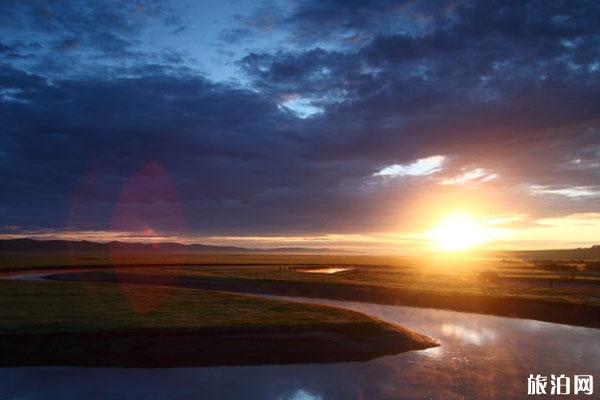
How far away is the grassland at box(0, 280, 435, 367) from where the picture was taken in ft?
84.7

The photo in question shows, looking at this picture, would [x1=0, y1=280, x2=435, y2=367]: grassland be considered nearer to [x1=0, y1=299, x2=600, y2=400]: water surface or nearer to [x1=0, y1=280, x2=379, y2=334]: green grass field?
[x1=0, y1=280, x2=379, y2=334]: green grass field

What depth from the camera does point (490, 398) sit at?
1995 cm

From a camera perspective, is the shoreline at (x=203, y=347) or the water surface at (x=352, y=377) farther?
the shoreline at (x=203, y=347)

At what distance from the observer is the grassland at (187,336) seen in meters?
25.8

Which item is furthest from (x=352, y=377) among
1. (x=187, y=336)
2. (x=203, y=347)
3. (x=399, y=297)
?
(x=399, y=297)

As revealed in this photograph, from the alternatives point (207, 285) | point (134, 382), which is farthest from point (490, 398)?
point (207, 285)

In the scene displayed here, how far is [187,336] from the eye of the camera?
90.7 feet

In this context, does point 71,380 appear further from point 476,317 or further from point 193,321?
point 476,317

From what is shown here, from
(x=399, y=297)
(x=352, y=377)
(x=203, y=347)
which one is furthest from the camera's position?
(x=399, y=297)

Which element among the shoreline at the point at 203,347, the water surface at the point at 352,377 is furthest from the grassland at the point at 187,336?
the water surface at the point at 352,377

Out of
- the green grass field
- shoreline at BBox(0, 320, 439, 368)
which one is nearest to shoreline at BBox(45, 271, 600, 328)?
the green grass field

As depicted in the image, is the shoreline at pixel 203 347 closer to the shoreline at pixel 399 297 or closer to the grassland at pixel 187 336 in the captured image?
the grassland at pixel 187 336

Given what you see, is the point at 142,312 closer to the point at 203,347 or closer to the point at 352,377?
the point at 203,347

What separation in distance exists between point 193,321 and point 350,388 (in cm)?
1280
